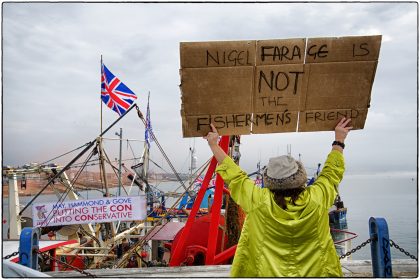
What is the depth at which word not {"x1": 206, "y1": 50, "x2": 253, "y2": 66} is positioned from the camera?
138 inches

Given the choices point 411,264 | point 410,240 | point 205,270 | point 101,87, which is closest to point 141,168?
point 101,87

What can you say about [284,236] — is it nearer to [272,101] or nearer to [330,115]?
[272,101]

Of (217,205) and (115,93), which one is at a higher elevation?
(115,93)

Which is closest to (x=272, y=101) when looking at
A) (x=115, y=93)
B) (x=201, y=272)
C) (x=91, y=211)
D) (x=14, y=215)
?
Result: (x=201, y=272)

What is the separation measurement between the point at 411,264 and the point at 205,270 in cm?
337

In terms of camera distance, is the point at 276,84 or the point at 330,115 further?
the point at 330,115

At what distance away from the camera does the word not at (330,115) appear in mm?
3867

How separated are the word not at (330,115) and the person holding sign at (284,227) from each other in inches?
52.0

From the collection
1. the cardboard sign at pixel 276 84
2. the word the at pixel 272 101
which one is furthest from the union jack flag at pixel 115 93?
the word the at pixel 272 101

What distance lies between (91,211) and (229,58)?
19.8ft

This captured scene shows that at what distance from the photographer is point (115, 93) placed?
12383 millimetres

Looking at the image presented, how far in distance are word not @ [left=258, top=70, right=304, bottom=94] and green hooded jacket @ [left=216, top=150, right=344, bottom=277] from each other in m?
1.36

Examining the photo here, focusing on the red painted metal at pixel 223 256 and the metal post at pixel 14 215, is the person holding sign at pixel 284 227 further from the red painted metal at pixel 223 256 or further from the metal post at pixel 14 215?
the metal post at pixel 14 215

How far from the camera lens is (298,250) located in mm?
2604
